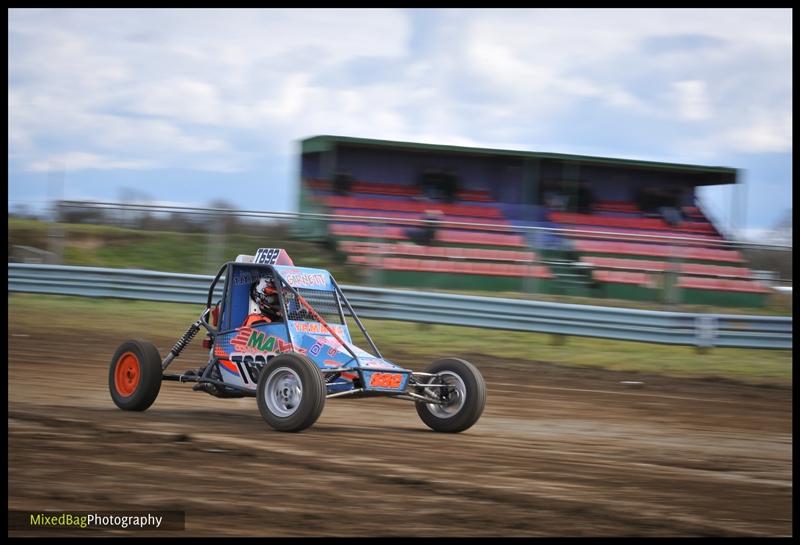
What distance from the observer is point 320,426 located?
367 inches

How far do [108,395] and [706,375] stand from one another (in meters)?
8.46

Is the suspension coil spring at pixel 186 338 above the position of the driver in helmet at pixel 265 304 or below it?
below

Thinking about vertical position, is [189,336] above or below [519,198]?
below

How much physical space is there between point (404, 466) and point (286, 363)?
1.65m

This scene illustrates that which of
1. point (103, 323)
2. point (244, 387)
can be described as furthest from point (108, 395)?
point (103, 323)

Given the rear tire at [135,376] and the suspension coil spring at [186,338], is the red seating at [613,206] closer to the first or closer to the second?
the suspension coil spring at [186,338]

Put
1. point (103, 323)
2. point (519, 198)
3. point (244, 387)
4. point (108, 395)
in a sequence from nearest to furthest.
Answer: point (244, 387) → point (108, 395) → point (103, 323) → point (519, 198)

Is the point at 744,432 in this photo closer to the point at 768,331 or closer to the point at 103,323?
the point at 768,331

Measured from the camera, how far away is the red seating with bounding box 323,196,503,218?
2203 cm

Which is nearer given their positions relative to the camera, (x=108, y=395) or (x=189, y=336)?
(x=189, y=336)

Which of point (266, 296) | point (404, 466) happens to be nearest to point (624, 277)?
point (266, 296)

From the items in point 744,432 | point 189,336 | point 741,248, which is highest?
point 741,248

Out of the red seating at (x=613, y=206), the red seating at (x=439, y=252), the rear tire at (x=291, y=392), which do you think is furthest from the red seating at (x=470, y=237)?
the rear tire at (x=291, y=392)

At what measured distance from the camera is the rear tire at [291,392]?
832cm
